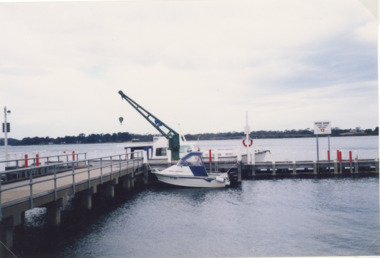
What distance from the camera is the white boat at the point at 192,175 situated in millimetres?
19656

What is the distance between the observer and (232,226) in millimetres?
12320

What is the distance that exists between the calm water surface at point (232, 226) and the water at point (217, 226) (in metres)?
0.03

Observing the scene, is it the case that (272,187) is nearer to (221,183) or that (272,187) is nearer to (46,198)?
(221,183)

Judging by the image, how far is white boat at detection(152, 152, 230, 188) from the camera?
64.5 ft

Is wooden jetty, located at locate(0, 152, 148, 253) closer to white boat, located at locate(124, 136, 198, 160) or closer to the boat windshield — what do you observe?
the boat windshield

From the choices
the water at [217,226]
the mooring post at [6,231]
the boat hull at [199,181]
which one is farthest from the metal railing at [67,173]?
the boat hull at [199,181]

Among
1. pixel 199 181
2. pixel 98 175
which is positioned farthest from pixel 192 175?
pixel 98 175

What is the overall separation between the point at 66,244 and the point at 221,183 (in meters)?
10.9

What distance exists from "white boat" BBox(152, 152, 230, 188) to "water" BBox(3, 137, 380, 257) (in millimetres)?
1115

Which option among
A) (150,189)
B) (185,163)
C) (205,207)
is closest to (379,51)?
(205,207)

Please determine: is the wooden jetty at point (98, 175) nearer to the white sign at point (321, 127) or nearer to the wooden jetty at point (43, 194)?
the wooden jetty at point (43, 194)

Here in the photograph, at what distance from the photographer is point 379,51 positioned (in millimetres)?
8578

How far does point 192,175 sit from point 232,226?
7603mm

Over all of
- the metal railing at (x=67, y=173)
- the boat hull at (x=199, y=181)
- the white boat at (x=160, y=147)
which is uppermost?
the white boat at (x=160, y=147)
